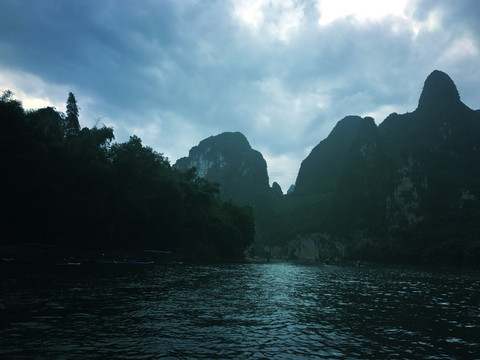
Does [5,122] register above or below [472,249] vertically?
above

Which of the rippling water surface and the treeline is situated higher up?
the treeline

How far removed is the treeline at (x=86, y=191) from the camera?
45781 millimetres

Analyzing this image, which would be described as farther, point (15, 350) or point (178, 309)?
point (178, 309)

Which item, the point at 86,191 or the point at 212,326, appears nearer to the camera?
the point at 212,326

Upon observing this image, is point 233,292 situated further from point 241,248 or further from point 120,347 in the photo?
point 241,248

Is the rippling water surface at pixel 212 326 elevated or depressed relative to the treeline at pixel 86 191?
depressed

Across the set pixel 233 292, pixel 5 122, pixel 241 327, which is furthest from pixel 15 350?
pixel 5 122

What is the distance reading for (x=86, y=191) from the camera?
55.4 m

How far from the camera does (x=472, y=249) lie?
391 ft

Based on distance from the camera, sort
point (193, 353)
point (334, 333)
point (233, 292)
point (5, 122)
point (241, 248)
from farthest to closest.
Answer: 1. point (241, 248)
2. point (5, 122)
3. point (233, 292)
4. point (334, 333)
5. point (193, 353)

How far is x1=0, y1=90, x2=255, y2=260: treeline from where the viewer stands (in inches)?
1802

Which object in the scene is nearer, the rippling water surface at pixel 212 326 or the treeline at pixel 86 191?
the rippling water surface at pixel 212 326

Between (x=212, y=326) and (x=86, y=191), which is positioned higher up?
(x=86, y=191)

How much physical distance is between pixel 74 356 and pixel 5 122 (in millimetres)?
46555
